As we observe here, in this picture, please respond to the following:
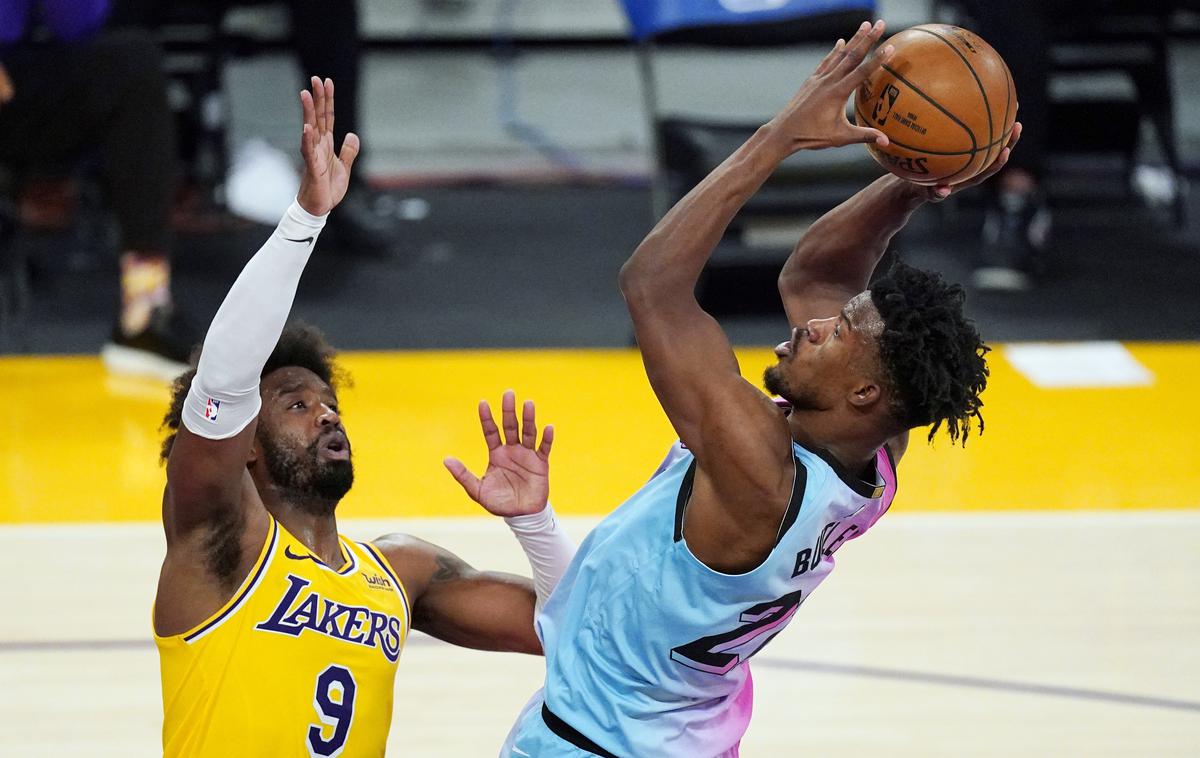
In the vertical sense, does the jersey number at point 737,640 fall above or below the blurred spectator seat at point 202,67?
above

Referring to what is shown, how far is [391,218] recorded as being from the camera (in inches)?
391

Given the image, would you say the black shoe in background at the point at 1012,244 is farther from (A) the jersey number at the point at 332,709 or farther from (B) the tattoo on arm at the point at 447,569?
(A) the jersey number at the point at 332,709

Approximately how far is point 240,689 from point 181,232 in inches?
267

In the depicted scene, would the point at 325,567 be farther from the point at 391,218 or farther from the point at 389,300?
the point at 391,218

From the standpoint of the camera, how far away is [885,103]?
3.12 m

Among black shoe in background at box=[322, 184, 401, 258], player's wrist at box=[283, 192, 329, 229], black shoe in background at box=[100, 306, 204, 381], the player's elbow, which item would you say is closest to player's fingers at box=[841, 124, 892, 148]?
the player's elbow

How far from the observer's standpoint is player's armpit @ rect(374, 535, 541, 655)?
3.61 m

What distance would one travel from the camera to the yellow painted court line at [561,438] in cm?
594

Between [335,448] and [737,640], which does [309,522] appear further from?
[737,640]

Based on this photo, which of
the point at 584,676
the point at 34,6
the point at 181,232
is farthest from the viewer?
the point at 181,232

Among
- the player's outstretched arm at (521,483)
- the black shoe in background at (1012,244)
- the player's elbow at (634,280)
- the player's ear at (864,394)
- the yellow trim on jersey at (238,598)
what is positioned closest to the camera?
the player's elbow at (634,280)

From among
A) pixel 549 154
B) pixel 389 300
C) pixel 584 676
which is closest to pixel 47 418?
pixel 389 300

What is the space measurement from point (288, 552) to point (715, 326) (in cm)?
97

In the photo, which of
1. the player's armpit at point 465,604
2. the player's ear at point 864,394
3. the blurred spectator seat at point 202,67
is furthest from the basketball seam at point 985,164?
the blurred spectator seat at point 202,67
